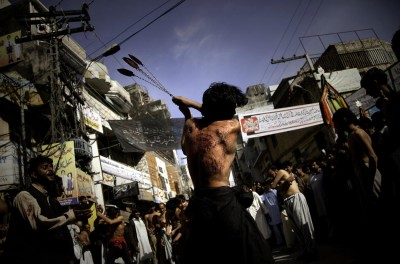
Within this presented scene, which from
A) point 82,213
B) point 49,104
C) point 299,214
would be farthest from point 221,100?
point 49,104

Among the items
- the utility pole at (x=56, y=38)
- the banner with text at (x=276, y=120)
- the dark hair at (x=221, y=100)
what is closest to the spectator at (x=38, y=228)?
the dark hair at (x=221, y=100)

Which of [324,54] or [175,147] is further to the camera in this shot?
[324,54]

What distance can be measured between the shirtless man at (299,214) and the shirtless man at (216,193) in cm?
317

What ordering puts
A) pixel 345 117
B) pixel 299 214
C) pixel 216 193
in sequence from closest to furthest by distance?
1. pixel 216 193
2. pixel 345 117
3. pixel 299 214

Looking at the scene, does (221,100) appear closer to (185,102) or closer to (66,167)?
(185,102)

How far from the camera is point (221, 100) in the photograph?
2215 mm

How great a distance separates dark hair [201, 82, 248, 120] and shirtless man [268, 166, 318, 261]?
10.4 feet

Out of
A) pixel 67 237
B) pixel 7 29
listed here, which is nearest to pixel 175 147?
pixel 7 29

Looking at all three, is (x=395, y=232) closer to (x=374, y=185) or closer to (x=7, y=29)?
(x=374, y=185)

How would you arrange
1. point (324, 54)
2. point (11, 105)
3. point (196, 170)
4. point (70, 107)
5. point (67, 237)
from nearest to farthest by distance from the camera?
point (196, 170), point (67, 237), point (11, 105), point (70, 107), point (324, 54)

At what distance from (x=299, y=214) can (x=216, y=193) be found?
349 centimetres

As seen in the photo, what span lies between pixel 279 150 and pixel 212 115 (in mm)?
24321

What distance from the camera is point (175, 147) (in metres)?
14.7

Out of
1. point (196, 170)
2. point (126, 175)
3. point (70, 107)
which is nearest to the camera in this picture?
point (196, 170)
